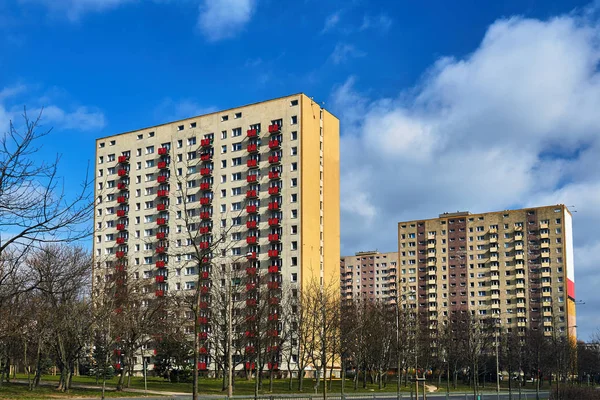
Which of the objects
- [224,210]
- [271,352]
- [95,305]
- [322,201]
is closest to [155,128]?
[224,210]

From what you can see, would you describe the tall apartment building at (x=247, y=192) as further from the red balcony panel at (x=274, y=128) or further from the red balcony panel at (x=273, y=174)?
the red balcony panel at (x=274, y=128)

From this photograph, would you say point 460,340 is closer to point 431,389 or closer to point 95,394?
point 431,389

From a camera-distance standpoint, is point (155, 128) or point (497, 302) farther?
point (497, 302)

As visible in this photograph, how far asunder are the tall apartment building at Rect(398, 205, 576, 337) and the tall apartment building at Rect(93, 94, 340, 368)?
5597cm

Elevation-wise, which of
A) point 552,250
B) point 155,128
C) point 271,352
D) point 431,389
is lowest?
point 431,389

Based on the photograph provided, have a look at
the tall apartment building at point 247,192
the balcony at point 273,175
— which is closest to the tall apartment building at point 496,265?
the tall apartment building at point 247,192

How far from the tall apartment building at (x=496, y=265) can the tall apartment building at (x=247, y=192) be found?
56.0m

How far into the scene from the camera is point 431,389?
94.4 m

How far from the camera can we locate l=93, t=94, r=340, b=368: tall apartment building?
10906cm

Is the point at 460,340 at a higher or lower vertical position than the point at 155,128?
lower

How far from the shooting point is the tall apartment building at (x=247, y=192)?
109062 millimetres

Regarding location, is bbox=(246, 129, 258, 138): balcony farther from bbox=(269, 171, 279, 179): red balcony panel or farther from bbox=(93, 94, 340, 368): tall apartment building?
bbox=(269, 171, 279, 179): red balcony panel

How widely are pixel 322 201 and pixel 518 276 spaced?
260 feet

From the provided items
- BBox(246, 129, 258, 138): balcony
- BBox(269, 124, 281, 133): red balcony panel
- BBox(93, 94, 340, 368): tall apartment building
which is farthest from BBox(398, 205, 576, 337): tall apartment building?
BBox(246, 129, 258, 138): balcony
